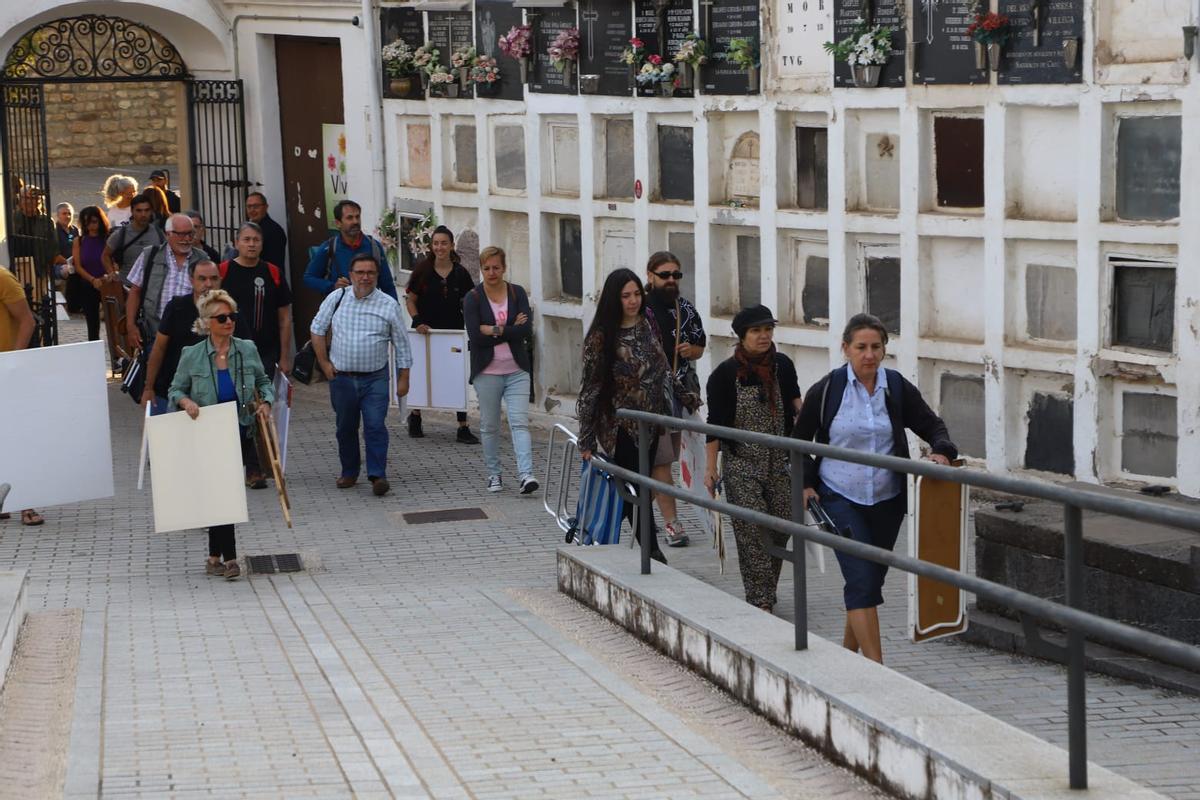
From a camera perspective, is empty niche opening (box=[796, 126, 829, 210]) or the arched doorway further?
the arched doorway

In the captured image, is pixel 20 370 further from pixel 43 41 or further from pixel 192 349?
pixel 43 41

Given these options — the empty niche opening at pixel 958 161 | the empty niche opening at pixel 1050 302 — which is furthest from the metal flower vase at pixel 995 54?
the empty niche opening at pixel 1050 302

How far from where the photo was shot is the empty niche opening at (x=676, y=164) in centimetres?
1306

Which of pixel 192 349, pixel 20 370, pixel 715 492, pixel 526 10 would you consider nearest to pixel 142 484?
pixel 20 370

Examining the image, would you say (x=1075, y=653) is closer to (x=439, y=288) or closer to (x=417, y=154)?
(x=439, y=288)

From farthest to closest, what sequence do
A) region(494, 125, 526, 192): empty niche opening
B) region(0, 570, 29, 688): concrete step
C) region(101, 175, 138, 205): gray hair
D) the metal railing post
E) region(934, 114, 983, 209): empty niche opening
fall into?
region(101, 175, 138, 205): gray hair < region(494, 125, 526, 192): empty niche opening < region(934, 114, 983, 209): empty niche opening < region(0, 570, 29, 688): concrete step < the metal railing post

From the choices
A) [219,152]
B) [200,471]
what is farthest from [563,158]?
[200,471]

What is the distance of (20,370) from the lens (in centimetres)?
1128

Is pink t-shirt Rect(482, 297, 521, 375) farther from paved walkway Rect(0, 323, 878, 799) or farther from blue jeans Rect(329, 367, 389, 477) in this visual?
paved walkway Rect(0, 323, 878, 799)

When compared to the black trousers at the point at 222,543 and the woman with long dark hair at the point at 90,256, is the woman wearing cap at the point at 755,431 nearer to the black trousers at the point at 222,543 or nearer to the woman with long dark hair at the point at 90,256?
the black trousers at the point at 222,543

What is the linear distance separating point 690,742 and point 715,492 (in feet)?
8.97

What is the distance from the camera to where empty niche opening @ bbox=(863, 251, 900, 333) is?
1144 centimetres

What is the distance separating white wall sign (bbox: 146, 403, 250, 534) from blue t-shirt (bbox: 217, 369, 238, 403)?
159 millimetres

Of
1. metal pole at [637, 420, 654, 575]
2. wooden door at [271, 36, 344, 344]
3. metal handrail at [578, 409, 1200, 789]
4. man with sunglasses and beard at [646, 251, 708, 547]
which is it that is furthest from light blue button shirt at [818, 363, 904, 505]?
wooden door at [271, 36, 344, 344]
